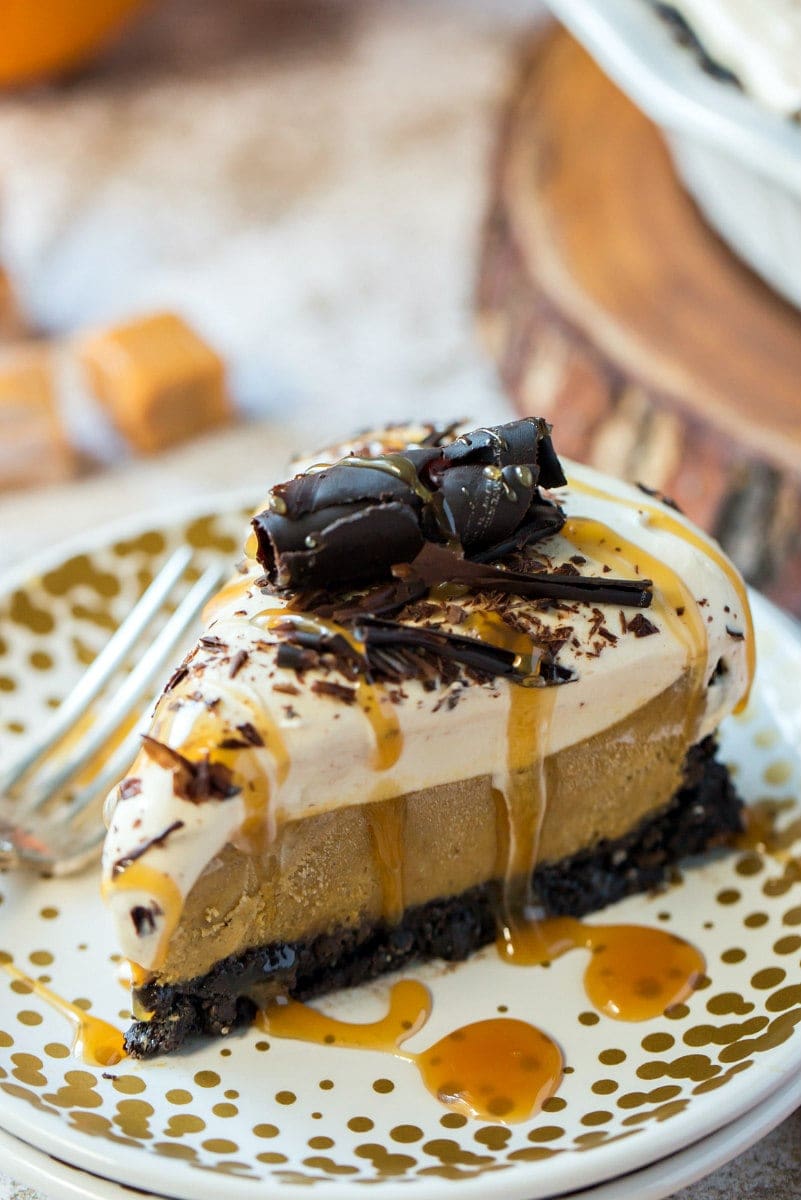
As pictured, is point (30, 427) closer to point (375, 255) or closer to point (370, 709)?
point (375, 255)

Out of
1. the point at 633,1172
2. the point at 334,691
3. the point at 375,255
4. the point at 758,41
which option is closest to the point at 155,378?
the point at 375,255

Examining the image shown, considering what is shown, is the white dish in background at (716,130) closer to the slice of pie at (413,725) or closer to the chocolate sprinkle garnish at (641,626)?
the slice of pie at (413,725)

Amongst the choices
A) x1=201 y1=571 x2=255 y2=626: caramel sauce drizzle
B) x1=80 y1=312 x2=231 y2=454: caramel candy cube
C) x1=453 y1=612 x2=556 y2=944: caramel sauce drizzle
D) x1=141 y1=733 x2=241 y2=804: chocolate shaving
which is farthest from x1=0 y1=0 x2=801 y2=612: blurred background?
x1=141 y1=733 x2=241 y2=804: chocolate shaving

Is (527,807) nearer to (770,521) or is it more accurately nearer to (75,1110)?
(75,1110)

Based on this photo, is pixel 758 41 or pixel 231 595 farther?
pixel 758 41

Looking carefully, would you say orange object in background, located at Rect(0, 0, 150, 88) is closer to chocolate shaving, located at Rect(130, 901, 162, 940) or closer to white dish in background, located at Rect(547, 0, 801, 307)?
white dish in background, located at Rect(547, 0, 801, 307)

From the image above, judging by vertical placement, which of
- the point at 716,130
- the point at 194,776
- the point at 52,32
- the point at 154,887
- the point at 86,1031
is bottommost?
the point at 86,1031

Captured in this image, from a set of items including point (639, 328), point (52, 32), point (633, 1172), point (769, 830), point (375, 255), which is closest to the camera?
point (633, 1172)
